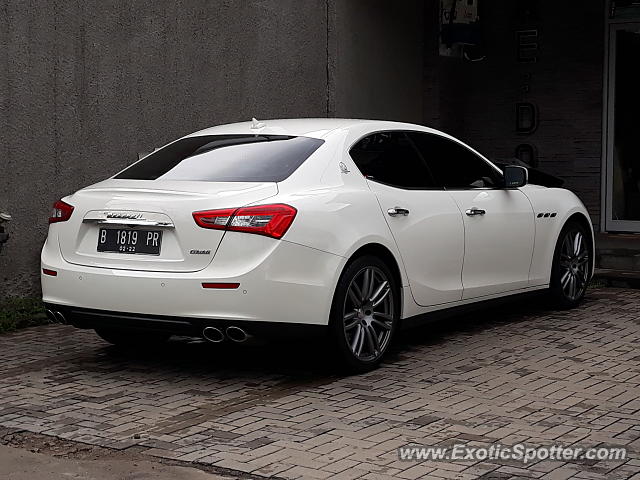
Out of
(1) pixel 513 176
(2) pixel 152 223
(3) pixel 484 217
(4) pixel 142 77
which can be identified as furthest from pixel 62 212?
(4) pixel 142 77

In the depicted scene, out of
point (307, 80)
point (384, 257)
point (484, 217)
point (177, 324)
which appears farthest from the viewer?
point (307, 80)

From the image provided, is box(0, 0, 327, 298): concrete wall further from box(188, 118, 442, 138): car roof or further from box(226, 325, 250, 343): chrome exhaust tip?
box(226, 325, 250, 343): chrome exhaust tip

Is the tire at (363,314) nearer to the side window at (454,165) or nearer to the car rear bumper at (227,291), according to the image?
the car rear bumper at (227,291)

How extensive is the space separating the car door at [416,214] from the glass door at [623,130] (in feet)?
22.6

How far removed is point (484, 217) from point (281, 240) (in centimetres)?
222

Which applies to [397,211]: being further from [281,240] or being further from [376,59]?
[376,59]

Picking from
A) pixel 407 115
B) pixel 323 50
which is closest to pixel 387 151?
pixel 323 50

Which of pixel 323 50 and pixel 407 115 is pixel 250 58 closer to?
pixel 323 50

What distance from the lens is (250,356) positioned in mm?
7309

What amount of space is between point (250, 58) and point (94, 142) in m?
2.34

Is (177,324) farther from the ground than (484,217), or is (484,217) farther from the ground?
(484,217)

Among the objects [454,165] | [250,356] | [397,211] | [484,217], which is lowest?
[250,356]

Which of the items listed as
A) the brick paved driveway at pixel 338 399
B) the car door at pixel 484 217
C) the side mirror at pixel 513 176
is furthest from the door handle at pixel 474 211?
the brick paved driveway at pixel 338 399

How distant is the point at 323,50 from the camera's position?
40.2 feet
